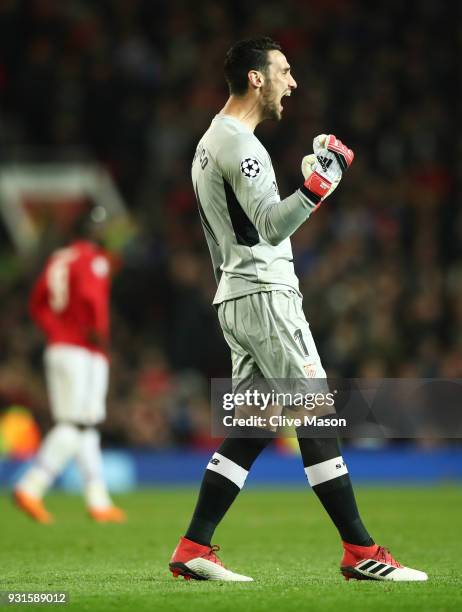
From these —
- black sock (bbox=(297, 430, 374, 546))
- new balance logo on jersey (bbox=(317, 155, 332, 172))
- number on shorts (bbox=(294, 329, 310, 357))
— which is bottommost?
black sock (bbox=(297, 430, 374, 546))

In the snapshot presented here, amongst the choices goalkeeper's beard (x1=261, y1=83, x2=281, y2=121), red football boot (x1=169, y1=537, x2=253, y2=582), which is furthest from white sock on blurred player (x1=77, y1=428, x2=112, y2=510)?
goalkeeper's beard (x1=261, y1=83, x2=281, y2=121)

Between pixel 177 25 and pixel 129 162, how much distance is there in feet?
7.44

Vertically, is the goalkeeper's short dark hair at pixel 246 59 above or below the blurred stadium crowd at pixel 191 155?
below

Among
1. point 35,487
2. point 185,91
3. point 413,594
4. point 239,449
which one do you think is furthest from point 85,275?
point 185,91

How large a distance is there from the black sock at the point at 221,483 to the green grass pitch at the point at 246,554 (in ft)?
0.75

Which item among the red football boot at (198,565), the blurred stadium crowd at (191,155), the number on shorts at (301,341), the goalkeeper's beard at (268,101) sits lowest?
the red football boot at (198,565)

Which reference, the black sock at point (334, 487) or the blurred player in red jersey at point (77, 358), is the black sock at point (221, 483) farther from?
the blurred player in red jersey at point (77, 358)

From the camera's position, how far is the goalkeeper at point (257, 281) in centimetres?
525

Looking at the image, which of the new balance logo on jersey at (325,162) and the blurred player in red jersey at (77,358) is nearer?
the new balance logo on jersey at (325,162)

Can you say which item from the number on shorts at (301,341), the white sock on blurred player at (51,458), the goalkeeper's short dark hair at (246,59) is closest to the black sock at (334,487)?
the number on shorts at (301,341)

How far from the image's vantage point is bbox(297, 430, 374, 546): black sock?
526 centimetres

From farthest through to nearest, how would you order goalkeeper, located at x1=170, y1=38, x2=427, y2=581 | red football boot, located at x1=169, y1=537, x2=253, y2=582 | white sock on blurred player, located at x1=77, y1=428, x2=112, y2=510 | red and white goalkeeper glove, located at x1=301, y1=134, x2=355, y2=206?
white sock on blurred player, located at x1=77, y1=428, x2=112, y2=510 → red football boot, located at x1=169, y1=537, x2=253, y2=582 → goalkeeper, located at x1=170, y1=38, x2=427, y2=581 → red and white goalkeeper glove, located at x1=301, y1=134, x2=355, y2=206

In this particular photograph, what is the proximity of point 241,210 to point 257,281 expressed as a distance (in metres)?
0.32

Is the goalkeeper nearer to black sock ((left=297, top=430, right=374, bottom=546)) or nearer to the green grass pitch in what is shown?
black sock ((left=297, top=430, right=374, bottom=546))
